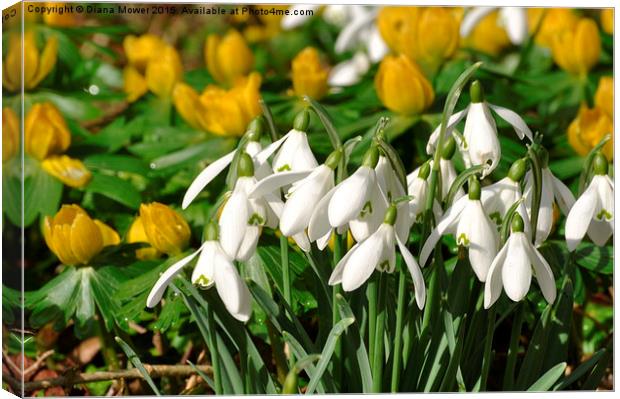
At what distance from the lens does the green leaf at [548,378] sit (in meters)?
1.24

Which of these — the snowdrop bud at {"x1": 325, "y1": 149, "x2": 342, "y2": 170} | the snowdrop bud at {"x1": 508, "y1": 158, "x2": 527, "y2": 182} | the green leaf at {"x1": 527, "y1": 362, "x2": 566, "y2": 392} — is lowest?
the green leaf at {"x1": 527, "y1": 362, "x2": 566, "y2": 392}

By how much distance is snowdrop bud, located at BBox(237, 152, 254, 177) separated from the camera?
1.15m

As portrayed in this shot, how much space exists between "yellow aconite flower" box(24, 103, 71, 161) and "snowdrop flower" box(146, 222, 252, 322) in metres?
0.75

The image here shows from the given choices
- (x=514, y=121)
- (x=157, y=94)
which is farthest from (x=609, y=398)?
(x=157, y=94)

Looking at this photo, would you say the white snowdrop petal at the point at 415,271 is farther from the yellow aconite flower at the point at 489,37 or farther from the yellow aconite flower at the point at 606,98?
the yellow aconite flower at the point at 489,37

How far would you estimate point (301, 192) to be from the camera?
1.11 m

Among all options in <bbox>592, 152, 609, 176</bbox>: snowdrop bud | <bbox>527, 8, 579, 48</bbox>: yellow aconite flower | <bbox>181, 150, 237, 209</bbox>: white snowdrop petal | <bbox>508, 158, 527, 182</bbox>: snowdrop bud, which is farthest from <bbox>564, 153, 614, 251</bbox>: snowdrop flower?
<bbox>527, 8, 579, 48</bbox>: yellow aconite flower

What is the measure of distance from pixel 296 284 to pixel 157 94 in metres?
0.96

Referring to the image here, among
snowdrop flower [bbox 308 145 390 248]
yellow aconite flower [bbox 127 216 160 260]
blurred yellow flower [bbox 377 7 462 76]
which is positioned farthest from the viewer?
blurred yellow flower [bbox 377 7 462 76]

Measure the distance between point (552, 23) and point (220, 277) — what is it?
5.23ft

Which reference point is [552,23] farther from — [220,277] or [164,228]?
[220,277]

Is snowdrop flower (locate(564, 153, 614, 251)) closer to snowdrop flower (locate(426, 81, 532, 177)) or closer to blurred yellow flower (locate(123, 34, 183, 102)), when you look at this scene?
snowdrop flower (locate(426, 81, 532, 177))

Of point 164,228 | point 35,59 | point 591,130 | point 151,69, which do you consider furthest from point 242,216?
point 151,69

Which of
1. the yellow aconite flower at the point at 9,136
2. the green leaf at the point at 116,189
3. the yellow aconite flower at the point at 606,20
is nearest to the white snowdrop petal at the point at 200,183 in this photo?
the yellow aconite flower at the point at 9,136
